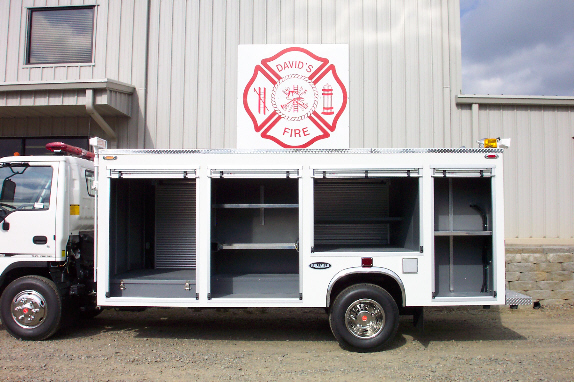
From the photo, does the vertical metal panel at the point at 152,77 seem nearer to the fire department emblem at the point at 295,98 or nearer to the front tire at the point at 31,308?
the fire department emblem at the point at 295,98

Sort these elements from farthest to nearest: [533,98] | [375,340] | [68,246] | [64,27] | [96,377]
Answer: [64,27], [533,98], [68,246], [375,340], [96,377]

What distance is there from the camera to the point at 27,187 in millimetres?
5660

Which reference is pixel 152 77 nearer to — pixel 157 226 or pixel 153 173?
pixel 157 226

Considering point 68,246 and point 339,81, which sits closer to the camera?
point 68,246

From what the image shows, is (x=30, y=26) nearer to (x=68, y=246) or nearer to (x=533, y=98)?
(x=68, y=246)

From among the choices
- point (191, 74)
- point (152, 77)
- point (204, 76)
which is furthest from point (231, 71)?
point (152, 77)

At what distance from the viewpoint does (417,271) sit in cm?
517

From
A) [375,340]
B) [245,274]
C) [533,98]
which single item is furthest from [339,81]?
[375,340]

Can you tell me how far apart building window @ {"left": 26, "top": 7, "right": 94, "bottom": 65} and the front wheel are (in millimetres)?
7472

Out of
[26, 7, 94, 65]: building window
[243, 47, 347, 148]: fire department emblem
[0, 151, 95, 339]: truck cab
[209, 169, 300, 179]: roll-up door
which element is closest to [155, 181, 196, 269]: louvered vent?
[0, 151, 95, 339]: truck cab

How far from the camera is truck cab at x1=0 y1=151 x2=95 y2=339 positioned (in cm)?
547

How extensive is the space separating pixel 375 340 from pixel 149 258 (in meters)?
3.63

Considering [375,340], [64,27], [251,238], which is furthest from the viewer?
[64,27]

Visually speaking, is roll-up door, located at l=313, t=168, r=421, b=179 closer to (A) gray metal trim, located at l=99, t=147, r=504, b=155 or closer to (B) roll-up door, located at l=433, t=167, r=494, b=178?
(A) gray metal trim, located at l=99, t=147, r=504, b=155
